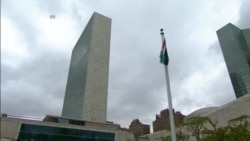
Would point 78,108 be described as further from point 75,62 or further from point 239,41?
point 239,41

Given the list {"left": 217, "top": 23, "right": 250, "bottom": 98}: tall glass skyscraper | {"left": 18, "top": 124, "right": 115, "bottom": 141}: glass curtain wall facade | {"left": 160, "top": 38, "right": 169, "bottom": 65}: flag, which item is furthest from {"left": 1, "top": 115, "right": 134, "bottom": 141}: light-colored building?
{"left": 217, "top": 23, "right": 250, "bottom": 98}: tall glass skyscraper

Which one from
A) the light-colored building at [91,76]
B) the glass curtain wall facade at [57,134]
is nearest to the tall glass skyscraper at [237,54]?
the light-colored building at [91,76]

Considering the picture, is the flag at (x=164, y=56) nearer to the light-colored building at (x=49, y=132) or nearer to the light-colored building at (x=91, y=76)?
the light-colored building at (x=49, y=132)

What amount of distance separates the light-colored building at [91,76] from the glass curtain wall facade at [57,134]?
147 feet

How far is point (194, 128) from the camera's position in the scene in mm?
40031

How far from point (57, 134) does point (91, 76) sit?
2315 inches

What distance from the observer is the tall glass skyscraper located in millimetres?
134875

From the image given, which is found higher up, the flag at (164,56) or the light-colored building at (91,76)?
the light-colored building at (91,76)

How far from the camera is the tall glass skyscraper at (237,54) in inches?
5310

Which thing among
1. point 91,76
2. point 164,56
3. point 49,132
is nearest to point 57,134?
point 49,132

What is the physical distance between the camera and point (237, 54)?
144000 mm

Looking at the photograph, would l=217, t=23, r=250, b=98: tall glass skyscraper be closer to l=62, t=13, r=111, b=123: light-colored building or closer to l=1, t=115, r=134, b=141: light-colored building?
l=62, t=13, r=111, b=123: light-colored building

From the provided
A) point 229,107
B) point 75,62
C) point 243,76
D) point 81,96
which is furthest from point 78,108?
point 243,76

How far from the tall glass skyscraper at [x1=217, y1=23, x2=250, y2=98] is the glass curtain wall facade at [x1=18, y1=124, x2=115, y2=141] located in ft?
324
